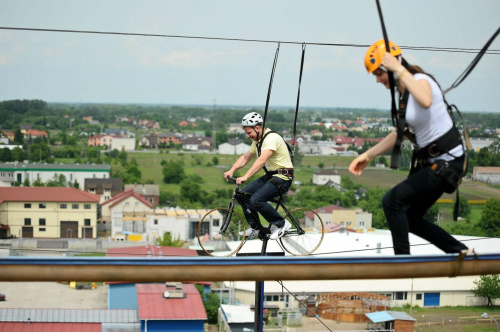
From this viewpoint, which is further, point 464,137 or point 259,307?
point 259,307

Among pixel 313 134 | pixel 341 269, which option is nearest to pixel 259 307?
pixel 341 269

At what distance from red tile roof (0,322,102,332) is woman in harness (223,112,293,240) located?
7.91m

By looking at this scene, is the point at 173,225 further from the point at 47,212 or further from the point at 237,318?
the point at 237,318

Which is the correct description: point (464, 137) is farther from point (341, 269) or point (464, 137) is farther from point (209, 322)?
point (209, 322)

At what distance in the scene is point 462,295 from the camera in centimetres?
3406

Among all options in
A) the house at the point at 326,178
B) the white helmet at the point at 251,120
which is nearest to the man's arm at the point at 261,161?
the white helmet at the point at 251,120

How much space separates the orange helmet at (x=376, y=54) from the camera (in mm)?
4512

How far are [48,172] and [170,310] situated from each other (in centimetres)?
6566

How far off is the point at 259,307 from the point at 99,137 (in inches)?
4940

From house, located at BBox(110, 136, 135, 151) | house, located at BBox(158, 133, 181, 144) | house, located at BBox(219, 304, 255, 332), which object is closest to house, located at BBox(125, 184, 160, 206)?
house, located at BBox(110, 136, 135, 151)

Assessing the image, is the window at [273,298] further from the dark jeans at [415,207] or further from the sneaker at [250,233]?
the dark jeans at [415,207]

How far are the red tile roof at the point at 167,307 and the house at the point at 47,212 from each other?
30.2 meters

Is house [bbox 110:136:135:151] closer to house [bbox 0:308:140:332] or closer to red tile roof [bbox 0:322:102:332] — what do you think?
house [bbox 0:308:140:332]

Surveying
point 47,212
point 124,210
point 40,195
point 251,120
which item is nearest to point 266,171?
point 251,120
